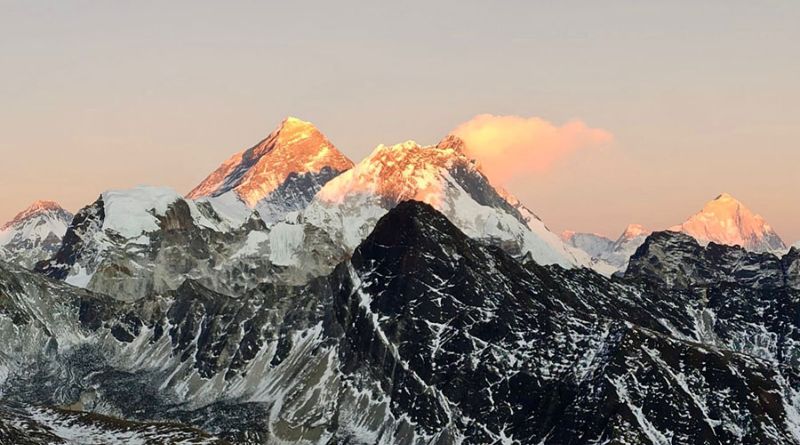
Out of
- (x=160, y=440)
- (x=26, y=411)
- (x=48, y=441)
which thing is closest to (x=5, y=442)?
(x=48, y=441)

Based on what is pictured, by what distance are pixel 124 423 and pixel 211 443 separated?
1509 centimetres

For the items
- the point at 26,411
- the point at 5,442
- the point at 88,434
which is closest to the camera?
the point at 5,442

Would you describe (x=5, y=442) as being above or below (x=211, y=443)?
below

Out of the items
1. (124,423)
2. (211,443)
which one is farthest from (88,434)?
(211,443)

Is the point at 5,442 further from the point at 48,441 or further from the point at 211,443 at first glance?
the point at 211,443

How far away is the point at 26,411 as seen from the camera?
605 feet

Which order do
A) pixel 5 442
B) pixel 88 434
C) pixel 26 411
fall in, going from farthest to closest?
1. pixel 26 411
2. pixel 88 434
3. pixel 5 442

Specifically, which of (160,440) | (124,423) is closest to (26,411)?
(124,423)

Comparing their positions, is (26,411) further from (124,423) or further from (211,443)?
(211,443)

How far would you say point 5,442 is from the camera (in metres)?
155

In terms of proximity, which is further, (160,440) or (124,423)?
(124,423)

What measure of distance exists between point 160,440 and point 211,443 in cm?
659

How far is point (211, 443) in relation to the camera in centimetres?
16300

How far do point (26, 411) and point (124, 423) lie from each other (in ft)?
71.7
